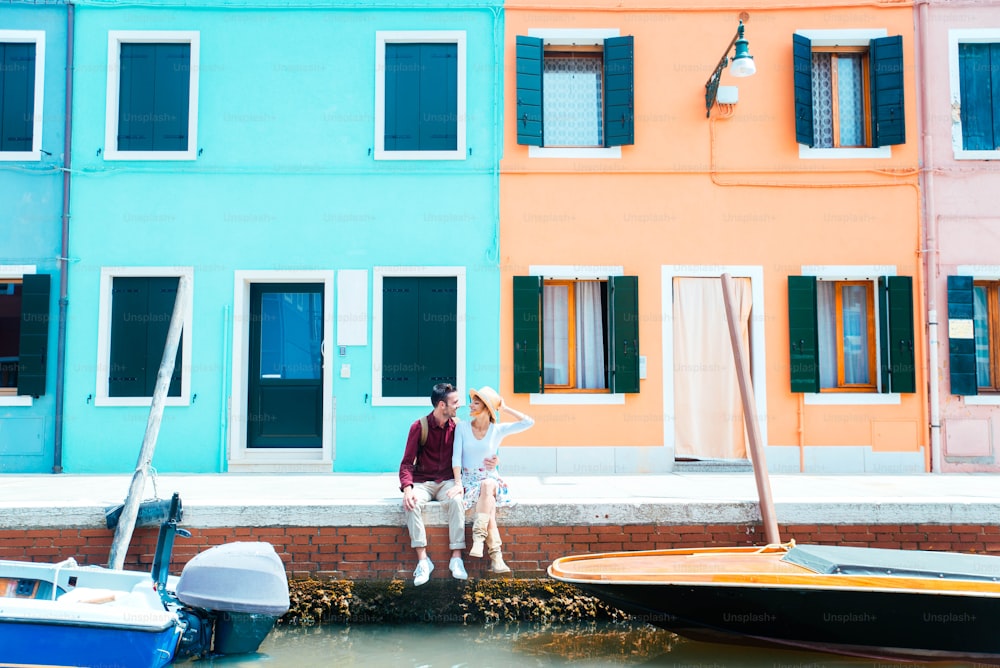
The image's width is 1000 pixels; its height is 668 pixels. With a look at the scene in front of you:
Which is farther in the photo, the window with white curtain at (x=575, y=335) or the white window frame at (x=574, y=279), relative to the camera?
the window with white curtain at (x=575, y=335)

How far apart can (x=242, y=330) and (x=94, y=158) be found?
108 inches

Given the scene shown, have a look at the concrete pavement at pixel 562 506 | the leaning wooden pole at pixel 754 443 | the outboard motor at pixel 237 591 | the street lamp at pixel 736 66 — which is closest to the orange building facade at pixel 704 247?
the street lamp at pixel 736 66

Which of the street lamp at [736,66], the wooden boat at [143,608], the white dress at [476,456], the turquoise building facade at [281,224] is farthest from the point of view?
the turquoise building facade at [281,224]

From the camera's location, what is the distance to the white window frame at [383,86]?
9.96 meters

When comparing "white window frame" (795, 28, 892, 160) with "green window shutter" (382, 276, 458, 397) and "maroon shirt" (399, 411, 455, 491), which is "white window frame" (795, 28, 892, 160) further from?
"maroon shirt" (399, 411, 455, 491)

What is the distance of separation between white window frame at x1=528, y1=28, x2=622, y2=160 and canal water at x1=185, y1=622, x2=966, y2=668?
18.7 feet

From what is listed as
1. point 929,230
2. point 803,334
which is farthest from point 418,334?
point 929,230

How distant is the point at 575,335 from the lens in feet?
33.1

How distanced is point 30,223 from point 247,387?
3.23 meters

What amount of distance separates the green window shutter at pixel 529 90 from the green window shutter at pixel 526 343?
1840 millimetres

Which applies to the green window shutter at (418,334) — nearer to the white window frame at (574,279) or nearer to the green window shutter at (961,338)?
the white window frame at (574,279)

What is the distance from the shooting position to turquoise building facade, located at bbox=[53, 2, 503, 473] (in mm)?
9695

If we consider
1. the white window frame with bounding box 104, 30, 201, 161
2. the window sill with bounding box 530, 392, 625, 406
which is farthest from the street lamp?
the white window frame with bounding box 104, 30, 201, 161

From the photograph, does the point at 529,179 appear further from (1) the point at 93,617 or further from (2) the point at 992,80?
(1) the point at 93,617
